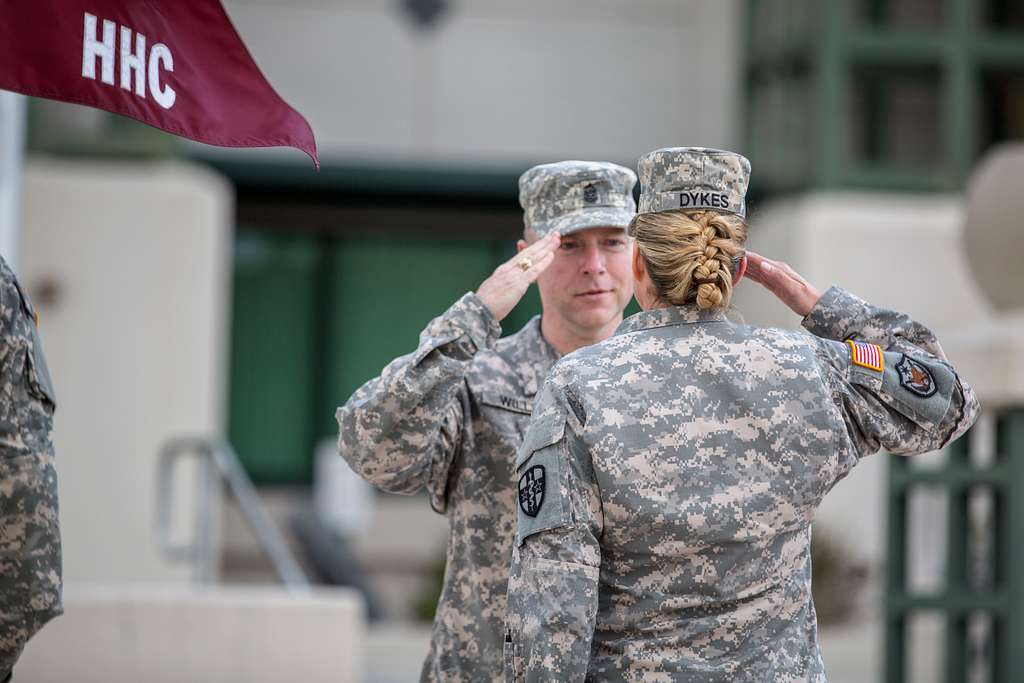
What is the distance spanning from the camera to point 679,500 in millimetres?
2688

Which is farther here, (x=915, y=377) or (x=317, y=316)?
(x=317, y=316)

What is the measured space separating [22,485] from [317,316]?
10499 mm

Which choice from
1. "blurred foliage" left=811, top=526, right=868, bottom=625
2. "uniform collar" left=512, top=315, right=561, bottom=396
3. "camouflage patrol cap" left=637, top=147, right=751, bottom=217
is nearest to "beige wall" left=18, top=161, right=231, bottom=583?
"blurred foliage" left=811, top=526, right=868, bottom=625

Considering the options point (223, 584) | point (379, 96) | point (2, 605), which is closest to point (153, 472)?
point (223, 584)

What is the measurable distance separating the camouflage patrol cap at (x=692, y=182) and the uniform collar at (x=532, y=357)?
2.10 ft

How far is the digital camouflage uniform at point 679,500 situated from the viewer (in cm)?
267

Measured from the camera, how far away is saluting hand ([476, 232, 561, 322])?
10.0 feet

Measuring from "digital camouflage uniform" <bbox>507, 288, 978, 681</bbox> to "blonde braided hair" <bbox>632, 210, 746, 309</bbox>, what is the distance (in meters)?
0.05

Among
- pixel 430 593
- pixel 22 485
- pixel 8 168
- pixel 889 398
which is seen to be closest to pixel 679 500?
pixel 889 398

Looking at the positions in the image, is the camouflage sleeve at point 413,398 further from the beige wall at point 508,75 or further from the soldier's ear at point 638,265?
the beige wall at point 508,75

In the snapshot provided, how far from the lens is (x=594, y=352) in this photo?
9.18 feet

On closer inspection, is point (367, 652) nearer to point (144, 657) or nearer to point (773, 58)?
point (144, 657)

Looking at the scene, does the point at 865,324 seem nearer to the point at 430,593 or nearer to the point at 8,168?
the point at 8,168

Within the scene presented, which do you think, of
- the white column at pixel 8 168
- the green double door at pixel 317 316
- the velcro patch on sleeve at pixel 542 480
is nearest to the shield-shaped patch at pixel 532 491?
the velcro patch on sleeve at pixel 542 480
